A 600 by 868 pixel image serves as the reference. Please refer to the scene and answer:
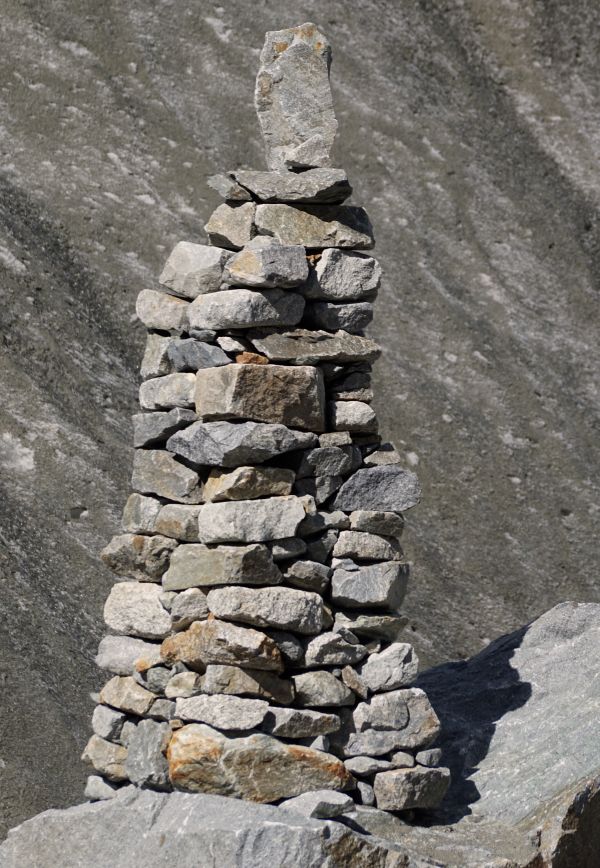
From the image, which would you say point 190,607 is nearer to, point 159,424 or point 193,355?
point 159,424

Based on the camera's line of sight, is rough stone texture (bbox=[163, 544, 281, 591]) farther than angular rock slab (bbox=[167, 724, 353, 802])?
Yes

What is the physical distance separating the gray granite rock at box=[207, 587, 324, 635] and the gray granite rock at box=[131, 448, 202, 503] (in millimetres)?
598

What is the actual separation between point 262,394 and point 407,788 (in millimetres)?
1983

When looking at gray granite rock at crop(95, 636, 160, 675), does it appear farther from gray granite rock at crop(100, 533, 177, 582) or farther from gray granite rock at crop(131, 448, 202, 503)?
gray granite rock at crop(131, 448, 202, 503)

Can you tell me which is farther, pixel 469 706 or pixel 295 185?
pixel 469 706

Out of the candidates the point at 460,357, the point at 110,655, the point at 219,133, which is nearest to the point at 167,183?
the point at 219,133

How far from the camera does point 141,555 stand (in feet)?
21.5

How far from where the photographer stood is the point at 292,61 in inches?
271

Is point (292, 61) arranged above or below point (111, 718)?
above

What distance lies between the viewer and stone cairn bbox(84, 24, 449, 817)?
593 centimetres

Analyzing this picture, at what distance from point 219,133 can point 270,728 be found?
39.4ft

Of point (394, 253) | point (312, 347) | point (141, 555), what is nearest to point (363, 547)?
point (312, 347)

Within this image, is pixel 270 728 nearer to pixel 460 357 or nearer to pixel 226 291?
pixel 226 291

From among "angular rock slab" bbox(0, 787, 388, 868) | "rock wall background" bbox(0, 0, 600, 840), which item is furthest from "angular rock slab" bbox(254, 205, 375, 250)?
"rock wall background" bbox(0, 0, 600, 840)
